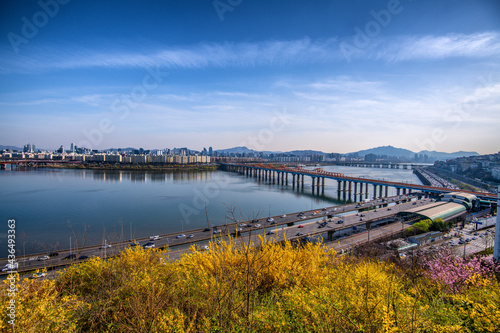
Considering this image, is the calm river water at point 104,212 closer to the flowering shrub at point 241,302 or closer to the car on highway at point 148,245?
the car on highway at point 148,245

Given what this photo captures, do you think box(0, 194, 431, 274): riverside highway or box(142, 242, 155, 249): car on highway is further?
box(142, 242, 155, 249): car on highway

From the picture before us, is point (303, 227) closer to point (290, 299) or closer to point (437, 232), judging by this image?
point (437, 232)

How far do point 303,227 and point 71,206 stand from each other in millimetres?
9694

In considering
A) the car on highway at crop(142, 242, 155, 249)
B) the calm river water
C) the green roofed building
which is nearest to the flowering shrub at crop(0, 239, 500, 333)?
the calm river water

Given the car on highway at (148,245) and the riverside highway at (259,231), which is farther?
the car on highway at (148,245)

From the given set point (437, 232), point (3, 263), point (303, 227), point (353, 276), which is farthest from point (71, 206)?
point (437, 232)

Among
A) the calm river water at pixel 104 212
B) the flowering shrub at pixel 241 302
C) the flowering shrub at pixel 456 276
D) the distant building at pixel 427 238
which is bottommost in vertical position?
the distant building at pixel 427 238

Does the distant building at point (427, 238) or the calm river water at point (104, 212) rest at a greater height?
the calm river water at point (104, 212)

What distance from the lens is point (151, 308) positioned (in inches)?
57.5

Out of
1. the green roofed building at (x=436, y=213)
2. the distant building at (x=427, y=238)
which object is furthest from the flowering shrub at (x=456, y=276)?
the green roofed building at (x=436, y=213)

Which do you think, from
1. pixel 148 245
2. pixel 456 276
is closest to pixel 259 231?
pixel 148 245

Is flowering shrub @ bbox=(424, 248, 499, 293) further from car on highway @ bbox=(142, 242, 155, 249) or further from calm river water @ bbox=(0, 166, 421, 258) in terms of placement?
car on highway @ bbox=(142, 242, 155, 249)

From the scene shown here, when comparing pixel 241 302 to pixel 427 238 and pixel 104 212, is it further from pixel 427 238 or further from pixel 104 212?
pixel 104 212

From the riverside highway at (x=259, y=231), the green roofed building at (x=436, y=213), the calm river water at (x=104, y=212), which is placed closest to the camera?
the riverside highway at (x=259, y=231)
